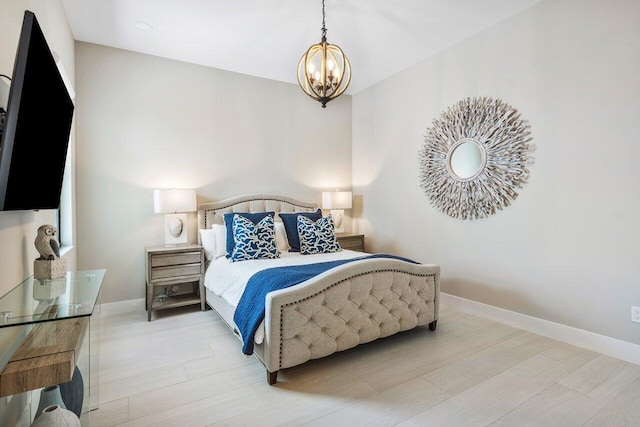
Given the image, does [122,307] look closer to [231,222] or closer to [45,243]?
[231,222]

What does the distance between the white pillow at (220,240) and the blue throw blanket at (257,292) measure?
3.56ft

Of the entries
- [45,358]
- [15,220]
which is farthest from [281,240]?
[45,358]

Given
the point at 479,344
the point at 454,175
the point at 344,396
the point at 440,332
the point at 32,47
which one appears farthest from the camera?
the point at 454,175

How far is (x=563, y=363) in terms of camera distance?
2.46 metres

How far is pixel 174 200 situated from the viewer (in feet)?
11.8

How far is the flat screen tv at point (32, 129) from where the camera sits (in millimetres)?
1336

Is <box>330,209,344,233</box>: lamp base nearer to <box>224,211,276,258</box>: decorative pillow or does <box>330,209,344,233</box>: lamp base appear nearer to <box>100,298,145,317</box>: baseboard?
<box>224,211,276,258</box>: decorative pillow

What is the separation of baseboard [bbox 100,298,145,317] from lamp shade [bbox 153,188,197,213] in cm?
107

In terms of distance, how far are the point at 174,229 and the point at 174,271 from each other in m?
0.51

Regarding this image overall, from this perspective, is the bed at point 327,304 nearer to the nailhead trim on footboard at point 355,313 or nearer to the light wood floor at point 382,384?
the nailhead trim on footboard at point 355,313

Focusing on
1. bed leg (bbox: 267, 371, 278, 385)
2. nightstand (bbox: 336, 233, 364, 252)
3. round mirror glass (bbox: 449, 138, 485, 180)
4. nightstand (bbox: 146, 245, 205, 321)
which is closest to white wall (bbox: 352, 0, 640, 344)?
round mirror glass (bbox: 449, 138, 485, 180)

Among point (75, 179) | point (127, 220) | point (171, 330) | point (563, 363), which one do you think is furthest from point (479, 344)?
point (75, 179)

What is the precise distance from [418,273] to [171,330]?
7.74 feet

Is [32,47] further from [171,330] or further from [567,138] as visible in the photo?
[567,138]
